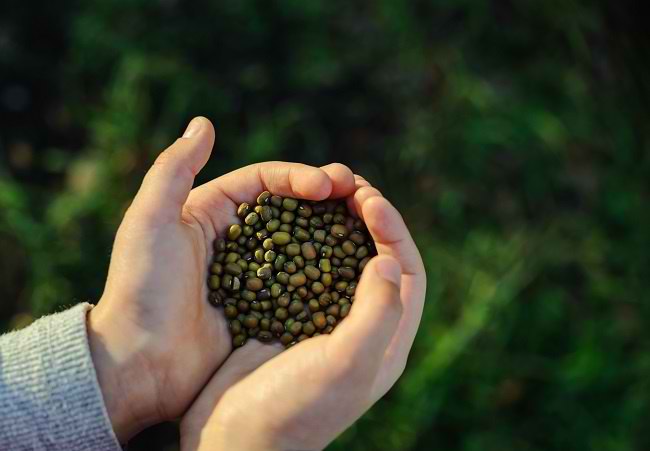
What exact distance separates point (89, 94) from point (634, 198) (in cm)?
311

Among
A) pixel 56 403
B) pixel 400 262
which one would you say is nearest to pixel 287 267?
pixel 400 262

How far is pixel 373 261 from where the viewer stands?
89.8 inches

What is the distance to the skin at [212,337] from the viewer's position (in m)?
2.17

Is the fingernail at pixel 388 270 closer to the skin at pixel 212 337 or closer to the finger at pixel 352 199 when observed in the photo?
the skin at pixel 212 337

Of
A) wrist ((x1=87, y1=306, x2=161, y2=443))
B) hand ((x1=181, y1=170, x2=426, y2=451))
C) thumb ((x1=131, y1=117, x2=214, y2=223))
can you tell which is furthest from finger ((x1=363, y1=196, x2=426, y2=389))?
wrist ((x1=87, y1=306, x2=161, y2=443))

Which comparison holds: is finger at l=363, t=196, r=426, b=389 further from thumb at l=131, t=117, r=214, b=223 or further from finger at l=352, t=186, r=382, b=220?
thumb at l=131, t=117, r=214, b=223

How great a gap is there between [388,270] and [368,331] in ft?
0.72

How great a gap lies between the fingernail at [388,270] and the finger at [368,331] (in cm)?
1

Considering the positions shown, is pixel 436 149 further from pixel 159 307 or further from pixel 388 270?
pixel 159 307

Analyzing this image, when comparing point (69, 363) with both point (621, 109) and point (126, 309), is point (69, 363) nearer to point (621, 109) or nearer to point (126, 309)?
point (126, 309)

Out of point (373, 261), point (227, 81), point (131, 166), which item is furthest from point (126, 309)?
point (227, 81)

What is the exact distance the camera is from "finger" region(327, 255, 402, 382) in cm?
212

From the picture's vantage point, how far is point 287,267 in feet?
9.27

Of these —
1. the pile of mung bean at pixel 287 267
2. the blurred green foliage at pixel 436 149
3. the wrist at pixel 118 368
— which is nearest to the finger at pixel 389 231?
the pile of mung bean at pixel 287 267
